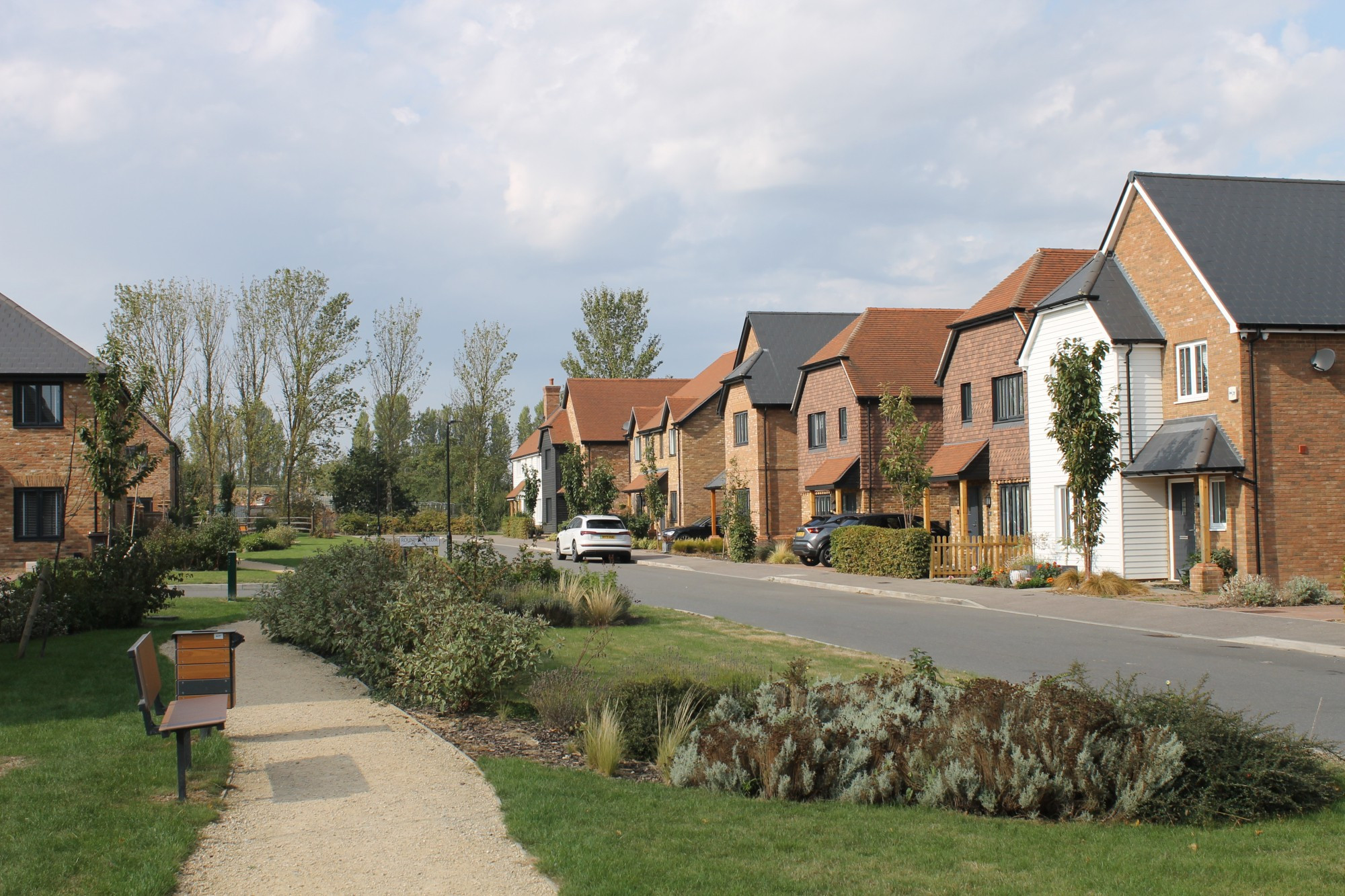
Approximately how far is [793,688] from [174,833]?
423 cm

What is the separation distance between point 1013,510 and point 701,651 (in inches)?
702

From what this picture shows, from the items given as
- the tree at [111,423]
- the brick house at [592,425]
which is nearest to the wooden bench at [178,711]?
the tree at [111,423]

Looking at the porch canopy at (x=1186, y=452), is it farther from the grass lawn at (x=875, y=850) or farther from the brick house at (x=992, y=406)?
the grass lawn at (x=875, y=850)

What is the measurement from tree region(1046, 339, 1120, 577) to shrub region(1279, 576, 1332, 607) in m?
3.94

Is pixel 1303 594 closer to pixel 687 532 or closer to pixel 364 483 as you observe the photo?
pixel 687 532

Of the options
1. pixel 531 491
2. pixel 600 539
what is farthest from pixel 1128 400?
pixel 531 491

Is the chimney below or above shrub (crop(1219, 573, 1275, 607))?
above

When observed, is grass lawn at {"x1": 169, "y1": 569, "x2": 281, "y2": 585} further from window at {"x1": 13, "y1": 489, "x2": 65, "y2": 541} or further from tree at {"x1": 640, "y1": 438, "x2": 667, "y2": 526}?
tree at {"x1": 640, "y1": 438, "x2": 667, "y2": 526}

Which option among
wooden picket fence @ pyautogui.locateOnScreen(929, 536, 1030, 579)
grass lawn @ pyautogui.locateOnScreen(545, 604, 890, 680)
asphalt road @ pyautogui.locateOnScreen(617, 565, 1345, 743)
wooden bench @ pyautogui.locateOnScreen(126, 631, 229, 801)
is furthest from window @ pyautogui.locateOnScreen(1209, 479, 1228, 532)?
wooden bench @ pyautogui.locateOnScreen(126, 631, 229, 801)

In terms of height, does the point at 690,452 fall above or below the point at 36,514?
above

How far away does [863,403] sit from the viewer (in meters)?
37.7

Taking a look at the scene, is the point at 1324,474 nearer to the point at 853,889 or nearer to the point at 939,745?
the point at 939,745

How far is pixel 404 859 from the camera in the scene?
18.9 feet

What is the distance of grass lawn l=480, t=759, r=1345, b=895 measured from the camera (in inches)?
208
